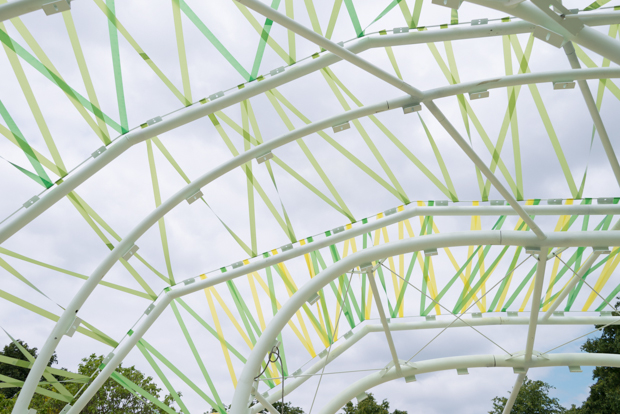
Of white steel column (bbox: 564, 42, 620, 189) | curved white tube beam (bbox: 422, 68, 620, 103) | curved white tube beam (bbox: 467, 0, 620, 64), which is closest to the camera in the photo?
curved white tube beam (bbox: 467, 0, 620, 64)

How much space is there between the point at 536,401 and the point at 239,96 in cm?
4047

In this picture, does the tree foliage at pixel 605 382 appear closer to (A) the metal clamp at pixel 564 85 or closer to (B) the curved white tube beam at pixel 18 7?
(A) the metal clamp at pixel 564 85

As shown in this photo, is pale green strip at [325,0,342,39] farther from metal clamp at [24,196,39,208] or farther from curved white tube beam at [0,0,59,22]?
metal clamp at [24,196,39,208]

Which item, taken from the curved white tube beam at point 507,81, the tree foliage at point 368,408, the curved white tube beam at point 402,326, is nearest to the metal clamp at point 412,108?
the curved white tube beam at point 507,81

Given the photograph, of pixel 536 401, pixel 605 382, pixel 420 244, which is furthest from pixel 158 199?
pixel 536 401

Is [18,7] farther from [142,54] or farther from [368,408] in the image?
[368,408]

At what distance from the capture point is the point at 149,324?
49.7 ft

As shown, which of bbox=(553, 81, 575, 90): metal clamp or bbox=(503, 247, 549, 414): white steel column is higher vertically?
bbox=(553, 81, 575, 90): metal clamp

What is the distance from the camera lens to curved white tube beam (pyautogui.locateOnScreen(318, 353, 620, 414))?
15.5 meters

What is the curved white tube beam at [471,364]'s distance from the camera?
611 inches

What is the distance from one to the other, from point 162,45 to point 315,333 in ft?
36.0

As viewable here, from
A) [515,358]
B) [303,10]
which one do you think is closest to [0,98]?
[303,10]

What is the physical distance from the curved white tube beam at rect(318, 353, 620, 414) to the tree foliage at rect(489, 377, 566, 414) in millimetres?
29126

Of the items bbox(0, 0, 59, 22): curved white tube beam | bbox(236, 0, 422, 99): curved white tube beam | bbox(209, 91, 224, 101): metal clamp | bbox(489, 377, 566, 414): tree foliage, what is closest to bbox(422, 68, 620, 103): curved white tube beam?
bbox(236, 0, 422, 99): curved white tube beam
